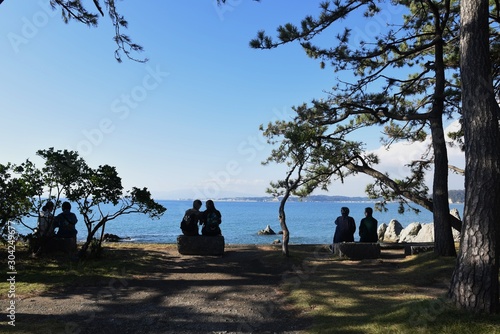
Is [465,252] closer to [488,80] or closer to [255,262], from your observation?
[488,80]

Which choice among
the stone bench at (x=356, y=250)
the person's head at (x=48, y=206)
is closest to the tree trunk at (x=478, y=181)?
the stone bench at (x=356, y=250)

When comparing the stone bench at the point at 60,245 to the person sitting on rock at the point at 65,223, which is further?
the person sitting on rock at the point at 65,223

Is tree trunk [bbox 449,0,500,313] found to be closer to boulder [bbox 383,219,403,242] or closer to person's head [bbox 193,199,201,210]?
person's head [bbox 193,199,201,210]

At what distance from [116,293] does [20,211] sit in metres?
4.50

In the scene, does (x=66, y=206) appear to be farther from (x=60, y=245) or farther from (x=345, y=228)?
(x=345, y=228)

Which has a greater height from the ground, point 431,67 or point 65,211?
point 431,67

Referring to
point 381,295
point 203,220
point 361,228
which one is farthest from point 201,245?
point 381,295

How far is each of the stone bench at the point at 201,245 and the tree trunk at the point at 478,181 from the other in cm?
753

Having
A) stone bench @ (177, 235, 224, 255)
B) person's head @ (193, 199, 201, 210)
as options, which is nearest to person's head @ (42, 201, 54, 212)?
stone bench @ (177, 235, 224, 255)

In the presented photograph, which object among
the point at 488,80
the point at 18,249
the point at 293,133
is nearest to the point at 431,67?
the point at 293,133

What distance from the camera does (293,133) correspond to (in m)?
11.3

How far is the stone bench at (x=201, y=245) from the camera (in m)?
11.7

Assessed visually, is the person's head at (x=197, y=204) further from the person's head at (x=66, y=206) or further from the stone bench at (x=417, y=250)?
the stone bench at (x=417, y=250)

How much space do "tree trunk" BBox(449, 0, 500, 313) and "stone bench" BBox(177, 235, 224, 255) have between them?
7527mm
